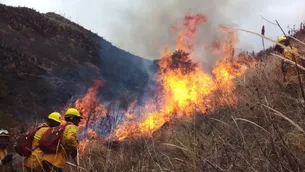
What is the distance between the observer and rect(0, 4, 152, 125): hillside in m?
20.8

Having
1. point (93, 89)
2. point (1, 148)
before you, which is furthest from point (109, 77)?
point (1, 148)

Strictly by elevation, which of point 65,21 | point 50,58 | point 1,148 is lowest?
point 1,148

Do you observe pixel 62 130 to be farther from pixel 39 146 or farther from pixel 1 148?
pixel 1 148

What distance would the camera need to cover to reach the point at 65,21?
41.5 meters

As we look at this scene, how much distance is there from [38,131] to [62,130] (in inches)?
18.4

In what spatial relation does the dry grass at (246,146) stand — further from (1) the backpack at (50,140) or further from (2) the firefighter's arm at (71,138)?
(1) the backpack at (50,140)

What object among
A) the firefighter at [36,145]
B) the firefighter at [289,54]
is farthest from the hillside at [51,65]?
the firefighter at [289,54]

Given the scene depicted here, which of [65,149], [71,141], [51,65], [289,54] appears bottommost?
[65,149]

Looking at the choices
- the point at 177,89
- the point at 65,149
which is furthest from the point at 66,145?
the point at 177,89

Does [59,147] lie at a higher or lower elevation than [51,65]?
lower

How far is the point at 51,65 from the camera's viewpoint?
26.7 m

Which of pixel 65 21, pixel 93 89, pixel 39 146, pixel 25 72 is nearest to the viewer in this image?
pixel 39 146

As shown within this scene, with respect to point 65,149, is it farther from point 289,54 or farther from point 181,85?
point 181,85

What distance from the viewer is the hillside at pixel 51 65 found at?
68.1ft
